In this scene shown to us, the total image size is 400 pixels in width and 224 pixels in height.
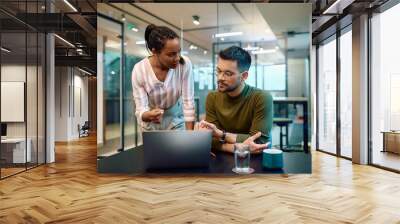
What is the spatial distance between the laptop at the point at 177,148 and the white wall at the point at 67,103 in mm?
8110

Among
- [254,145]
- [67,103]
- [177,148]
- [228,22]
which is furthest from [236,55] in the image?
[67,103]

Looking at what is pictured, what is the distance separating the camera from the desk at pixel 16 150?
5733 mm

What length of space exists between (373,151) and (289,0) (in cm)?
325

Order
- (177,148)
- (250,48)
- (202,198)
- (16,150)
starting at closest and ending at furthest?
(202,198) < (177,148) < (250,48) < (16,150)

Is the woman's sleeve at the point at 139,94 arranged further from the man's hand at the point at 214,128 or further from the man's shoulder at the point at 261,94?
the man's shoulder at the point at 261,94

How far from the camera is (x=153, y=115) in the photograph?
186 inches

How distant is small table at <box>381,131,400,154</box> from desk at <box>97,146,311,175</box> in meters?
1.86

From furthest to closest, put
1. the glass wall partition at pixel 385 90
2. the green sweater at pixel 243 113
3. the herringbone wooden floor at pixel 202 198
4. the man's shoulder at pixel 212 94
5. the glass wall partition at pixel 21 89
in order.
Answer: the glass wall partition at pixel 385 90 → the glass wall partition at pixel 21 89 → the man's shoulder at pixel 212 94 → the green sweater at pixel 243 113 → the herringbone wooden floor at pixel 202 198

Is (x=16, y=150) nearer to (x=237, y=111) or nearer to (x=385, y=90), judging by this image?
(x=237, y=111)

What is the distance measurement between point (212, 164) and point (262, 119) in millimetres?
971

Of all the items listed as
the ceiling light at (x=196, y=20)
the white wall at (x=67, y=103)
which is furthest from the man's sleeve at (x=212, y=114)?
the white wall at (x=67, y=103)

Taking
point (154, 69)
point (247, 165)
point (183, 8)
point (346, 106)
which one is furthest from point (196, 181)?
point (346, 106)

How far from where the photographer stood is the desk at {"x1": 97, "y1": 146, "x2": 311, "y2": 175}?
4762 millimetres

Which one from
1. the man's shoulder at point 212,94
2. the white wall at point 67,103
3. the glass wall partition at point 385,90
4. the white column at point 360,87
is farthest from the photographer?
the white wall at point 67,103
